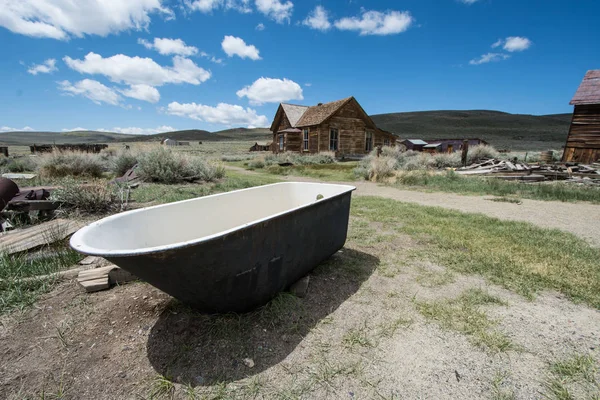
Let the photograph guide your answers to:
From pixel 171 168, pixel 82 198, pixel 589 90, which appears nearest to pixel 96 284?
pixel 82 198

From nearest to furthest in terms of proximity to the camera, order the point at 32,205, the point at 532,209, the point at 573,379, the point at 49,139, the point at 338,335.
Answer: the point at 573,379, the point at 338,335, the point at 32,205, the point at 532,209, the point at 49,139

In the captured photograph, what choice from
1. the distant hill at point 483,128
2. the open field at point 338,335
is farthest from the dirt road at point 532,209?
the distant hill at point 483,128

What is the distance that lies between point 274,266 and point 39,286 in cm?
224

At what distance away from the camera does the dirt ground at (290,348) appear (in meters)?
1.59

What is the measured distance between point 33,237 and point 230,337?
3083mm

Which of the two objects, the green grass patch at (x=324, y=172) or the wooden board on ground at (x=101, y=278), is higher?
the wooden board on ground at (x=101, y=278)

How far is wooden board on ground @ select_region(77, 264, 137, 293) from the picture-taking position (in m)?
2.50

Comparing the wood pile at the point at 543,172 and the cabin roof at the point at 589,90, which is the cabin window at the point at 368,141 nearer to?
the wood pile at the point at 543,172

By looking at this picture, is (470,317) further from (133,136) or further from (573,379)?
(133,136)

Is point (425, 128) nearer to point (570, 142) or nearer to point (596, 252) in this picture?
point (570, 142)

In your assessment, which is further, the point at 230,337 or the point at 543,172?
the point at 543,172

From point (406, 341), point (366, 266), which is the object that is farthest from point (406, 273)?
point (406, 341)

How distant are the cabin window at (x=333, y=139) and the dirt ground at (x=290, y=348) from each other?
1828 cm

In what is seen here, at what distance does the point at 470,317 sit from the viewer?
2.22 m
